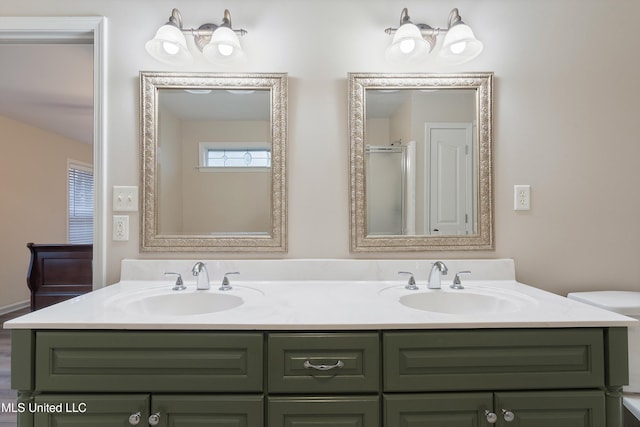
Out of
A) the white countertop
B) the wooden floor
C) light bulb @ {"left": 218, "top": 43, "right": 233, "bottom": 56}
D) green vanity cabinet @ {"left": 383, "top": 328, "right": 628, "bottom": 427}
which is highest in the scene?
light bulb @ {"left": 218, "top": 43, "right": 233, "bottom": 56}

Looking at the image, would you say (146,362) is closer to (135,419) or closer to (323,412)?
(135,419)

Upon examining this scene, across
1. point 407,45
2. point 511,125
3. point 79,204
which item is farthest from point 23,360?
point 79,204

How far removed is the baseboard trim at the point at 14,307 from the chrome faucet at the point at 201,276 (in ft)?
13.2

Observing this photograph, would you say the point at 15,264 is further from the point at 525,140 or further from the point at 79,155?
the point at 525,140

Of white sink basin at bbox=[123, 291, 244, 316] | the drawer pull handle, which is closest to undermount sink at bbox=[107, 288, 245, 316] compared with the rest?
white sink basin at bbox=[123, 291, 244, 316]

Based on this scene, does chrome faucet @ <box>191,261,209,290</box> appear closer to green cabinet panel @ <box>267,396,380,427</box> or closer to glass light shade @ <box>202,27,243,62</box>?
green cabinet panel @ <box>267,396,380,427</box>

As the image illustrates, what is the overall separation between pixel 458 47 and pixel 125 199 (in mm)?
1616

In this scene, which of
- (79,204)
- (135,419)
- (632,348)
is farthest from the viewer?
(79,204)

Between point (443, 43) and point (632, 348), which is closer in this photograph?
point (632, 348)

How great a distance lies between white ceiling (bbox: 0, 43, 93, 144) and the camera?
2225 mm

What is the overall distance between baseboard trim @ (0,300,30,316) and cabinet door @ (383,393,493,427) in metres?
4.81

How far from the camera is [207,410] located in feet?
3.06

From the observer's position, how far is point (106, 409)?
3.06 feet

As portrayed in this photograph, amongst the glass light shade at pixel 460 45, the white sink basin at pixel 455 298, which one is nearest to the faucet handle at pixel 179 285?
the white sink basin at pixel 455 298
